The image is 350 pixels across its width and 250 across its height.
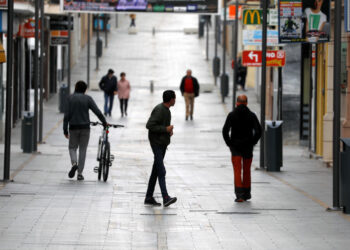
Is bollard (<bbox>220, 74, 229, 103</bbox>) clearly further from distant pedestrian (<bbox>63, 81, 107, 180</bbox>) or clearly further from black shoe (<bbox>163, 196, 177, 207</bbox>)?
black shoe (<bbox>163, 196, 177, 207</bbox>)

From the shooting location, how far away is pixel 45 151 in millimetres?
25609

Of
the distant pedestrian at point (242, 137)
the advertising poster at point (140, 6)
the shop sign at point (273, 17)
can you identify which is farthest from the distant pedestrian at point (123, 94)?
the distant pedestrian at point (242, 137)

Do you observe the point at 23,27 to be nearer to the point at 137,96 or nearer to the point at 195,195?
the point at 137,96

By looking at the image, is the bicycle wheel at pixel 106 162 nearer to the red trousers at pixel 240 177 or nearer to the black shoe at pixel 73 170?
the black shoe at pixel 73 170

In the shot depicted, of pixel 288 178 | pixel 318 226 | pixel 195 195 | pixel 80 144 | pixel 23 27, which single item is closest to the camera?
pixel 318 226

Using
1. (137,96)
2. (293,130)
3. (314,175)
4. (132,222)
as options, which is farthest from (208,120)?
(132,222)

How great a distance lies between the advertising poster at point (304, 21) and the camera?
2017cm

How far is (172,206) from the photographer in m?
15.2

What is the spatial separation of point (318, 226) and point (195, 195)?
12.8ft

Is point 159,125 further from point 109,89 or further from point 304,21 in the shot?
point 109,89

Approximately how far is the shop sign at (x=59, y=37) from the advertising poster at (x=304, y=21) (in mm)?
19061

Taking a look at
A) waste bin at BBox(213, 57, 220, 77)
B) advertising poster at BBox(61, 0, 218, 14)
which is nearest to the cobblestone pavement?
advertising poster at BBox(61, 0, 218, 14)

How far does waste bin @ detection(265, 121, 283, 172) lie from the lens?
71.1 feet

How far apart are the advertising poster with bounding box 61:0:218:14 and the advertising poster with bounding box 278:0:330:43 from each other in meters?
15.8
